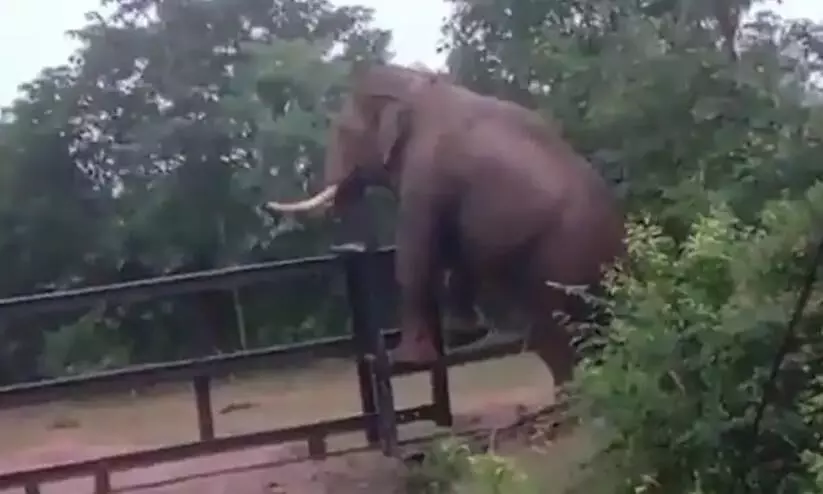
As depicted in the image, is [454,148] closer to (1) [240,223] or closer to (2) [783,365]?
(1) [240,223]

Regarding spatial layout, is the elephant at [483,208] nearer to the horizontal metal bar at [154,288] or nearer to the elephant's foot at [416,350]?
the elephant's foot at [416,350]

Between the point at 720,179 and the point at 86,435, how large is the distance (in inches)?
79.8

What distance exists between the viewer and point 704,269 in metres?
1.98

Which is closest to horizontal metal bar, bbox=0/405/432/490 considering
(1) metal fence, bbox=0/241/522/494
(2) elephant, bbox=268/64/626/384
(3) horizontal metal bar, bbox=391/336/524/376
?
(1) metal fence, bbox=0/241/522/494

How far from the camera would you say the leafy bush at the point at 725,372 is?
6.02 ft

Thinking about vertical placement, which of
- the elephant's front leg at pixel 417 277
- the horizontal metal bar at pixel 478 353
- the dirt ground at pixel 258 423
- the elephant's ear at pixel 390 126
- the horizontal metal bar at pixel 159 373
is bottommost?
the dirt ground at pixel 258 423

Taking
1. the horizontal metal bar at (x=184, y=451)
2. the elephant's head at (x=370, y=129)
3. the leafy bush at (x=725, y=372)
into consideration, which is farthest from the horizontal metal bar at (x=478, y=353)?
the leafy bush at (x=725, y=372)

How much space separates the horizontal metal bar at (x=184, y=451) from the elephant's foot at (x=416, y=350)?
0.12 m

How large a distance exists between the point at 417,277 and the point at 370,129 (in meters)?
0.51

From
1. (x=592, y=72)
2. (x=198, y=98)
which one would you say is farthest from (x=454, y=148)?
(x=198, y=98)

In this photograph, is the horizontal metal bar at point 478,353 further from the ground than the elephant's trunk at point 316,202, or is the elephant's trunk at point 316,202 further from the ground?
the elephant's trunk at point 316,202

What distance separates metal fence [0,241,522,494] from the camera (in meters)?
3.53

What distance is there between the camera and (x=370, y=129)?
4105mm

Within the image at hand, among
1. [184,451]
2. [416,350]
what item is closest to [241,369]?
[184,451]
